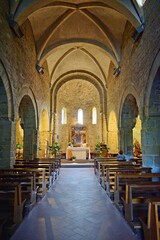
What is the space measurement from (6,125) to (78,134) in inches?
581

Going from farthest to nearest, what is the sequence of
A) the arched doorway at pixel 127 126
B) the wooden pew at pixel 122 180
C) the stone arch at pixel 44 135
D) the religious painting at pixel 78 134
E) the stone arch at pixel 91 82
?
1. the religious painting at pixel 78 134
2. the stone arch at pixel 91 82
3. the stone arch at pixel 44 135
4. the arched doorway at pixel 127 126
5. the wooden pew at pixel 122 180

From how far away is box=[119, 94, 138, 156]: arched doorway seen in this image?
13.0 metres

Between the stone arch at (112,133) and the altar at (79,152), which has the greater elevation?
the stone arch at (112,133)

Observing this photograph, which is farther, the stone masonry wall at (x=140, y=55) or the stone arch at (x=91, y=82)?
the stone arch at (x=91, y=82)

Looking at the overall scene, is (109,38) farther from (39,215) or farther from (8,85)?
(39,215)

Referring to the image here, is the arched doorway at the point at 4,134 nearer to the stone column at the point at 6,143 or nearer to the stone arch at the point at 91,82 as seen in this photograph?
the stone column at the point at 6,143

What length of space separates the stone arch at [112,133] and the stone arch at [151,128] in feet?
30.0

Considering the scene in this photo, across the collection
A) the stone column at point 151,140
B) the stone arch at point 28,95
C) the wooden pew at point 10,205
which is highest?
the stone arch at point 28,95

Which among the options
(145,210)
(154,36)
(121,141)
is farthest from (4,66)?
(121,141)

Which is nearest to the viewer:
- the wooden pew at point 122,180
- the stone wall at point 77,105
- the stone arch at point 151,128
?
the wooden pew at point 122,180

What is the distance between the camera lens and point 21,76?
1009 centimetres

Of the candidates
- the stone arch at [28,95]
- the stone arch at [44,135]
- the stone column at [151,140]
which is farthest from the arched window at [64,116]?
the stone column at [151,140]

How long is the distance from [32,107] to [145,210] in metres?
9.76

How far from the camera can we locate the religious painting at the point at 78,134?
22.9 m
